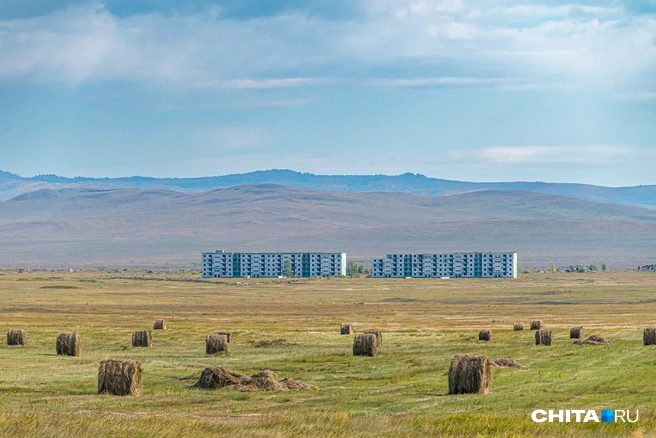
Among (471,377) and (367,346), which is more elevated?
(471,377)

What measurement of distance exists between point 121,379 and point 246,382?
12.6 ft

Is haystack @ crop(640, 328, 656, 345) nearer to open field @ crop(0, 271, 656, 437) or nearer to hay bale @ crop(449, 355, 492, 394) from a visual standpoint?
open field @ crop(0, 271, 656, 437)

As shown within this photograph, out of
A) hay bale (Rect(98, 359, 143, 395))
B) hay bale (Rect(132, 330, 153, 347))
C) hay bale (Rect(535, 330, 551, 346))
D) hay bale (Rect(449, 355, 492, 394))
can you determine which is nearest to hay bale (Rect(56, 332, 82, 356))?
hay bale (Rect(132, 330, 153, 347))

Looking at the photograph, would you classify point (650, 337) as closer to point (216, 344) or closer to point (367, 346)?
point (367, 346)

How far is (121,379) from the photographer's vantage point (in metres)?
27.5

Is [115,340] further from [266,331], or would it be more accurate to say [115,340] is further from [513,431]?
[513,431]

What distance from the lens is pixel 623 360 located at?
37.4m

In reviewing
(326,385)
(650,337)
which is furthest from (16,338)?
(650,337)

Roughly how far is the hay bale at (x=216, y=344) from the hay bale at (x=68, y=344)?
17.1 feet

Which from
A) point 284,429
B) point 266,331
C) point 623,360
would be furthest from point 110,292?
point 284,429

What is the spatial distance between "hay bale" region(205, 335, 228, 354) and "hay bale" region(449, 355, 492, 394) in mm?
16487

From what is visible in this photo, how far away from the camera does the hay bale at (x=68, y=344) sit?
40.4 metres

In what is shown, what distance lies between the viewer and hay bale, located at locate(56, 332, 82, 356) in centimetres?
4044

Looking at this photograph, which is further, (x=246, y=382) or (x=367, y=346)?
(x=367, y=346)
